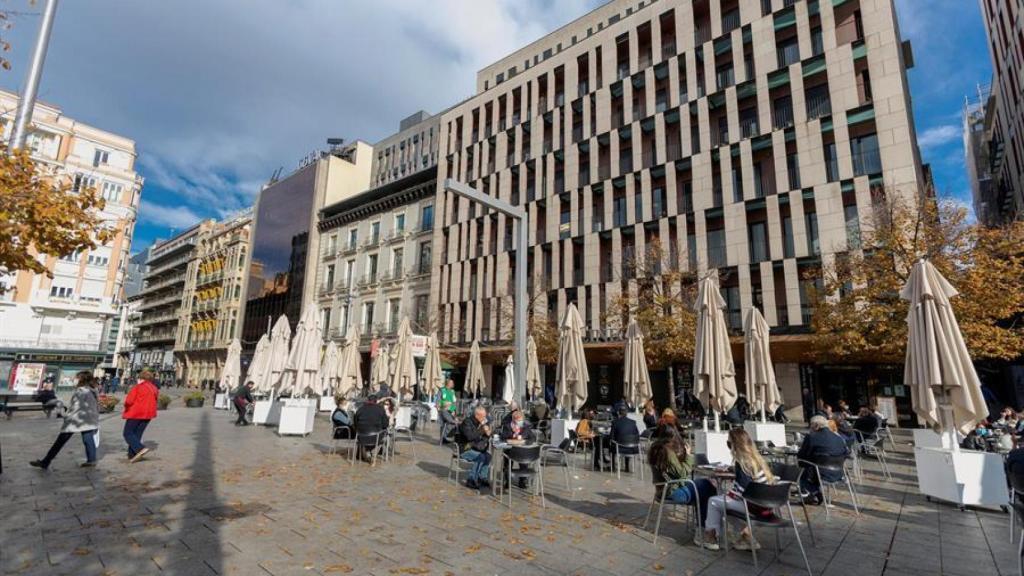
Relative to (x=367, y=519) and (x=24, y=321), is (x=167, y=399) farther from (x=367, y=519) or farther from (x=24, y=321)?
(x=24, y=321)

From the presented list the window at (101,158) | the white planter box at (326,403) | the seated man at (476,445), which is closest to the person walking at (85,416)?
the seated man at (476,445)

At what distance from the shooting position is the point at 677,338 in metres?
20.2

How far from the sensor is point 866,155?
22641 mm

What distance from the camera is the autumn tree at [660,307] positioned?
2050cm

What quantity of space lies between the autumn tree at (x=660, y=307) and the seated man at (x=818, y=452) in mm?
12969

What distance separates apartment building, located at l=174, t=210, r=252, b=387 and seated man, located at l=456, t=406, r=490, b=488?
5482 centimetres

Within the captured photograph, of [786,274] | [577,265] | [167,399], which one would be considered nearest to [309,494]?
[167,399]

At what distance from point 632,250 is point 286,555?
2626 centimetres

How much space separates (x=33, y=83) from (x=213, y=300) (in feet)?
205

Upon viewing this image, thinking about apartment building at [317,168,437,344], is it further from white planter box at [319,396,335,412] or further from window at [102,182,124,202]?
window at [102,182,124,202]

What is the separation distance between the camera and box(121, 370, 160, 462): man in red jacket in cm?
905

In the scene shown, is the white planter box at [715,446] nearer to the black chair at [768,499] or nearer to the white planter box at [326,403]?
the black chair at [768,499]

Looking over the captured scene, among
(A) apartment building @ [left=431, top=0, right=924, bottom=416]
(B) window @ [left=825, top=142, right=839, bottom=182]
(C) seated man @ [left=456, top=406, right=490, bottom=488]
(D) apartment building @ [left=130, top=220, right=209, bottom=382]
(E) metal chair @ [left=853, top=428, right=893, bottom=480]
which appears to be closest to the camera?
(C) seated man @ [left=456, top=406, right=490, bottom=488]

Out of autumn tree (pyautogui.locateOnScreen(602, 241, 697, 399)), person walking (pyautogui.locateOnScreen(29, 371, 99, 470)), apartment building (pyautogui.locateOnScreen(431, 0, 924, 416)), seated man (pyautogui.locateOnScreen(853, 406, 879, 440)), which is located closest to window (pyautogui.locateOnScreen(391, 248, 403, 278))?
apartment building (pyautogui.locateOnScreen(431, 0, 924, 416))
